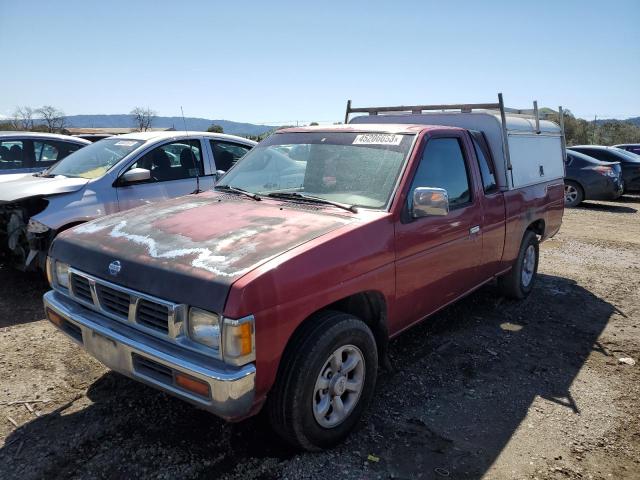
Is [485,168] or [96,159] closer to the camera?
[485,168]

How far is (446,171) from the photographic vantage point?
3.89 meters

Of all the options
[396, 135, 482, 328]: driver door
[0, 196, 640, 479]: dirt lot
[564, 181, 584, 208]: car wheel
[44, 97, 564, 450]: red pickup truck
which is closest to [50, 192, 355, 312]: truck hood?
[44, 97, 564, 450]: red pickup truck

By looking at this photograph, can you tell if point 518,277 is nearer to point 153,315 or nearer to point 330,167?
point 330,167

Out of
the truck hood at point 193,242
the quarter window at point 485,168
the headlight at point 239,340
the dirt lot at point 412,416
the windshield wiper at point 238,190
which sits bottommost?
the dirt lot at point 412,416

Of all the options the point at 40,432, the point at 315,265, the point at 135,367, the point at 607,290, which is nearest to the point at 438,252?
the point at 315,265

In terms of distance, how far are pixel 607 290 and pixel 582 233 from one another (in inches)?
156

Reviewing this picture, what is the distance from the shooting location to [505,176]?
4.67 meters

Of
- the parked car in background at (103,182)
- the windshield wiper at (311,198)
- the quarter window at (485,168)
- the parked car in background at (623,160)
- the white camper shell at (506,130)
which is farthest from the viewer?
the parked car in background at (623,160)

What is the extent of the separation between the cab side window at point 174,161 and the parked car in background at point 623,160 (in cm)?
1217

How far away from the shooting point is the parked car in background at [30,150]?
732cm

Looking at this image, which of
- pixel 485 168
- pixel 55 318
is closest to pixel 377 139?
pixel 485 168

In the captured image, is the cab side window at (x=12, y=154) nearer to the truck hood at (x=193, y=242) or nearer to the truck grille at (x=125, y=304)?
the truck hood at (x=193, y=242)

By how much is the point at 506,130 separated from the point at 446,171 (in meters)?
1.21

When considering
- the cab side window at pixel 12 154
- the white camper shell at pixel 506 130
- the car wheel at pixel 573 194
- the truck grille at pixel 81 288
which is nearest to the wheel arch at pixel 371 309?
the truck grille at pixel 81 288
